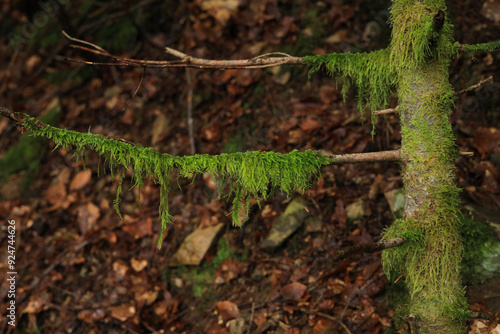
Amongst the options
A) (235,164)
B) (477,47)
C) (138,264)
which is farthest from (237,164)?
(138,264)

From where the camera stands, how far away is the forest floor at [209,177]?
331 cm

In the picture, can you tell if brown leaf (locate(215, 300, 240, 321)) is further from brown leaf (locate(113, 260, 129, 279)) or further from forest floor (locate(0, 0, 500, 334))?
brown leaf (locate(113, 260, 129, 279))

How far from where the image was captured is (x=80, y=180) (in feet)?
18.1

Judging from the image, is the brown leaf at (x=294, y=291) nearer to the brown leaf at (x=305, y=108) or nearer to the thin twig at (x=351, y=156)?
the thin twig at (x=351, y=156)

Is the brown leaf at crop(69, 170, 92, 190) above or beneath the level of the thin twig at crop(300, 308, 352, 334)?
above

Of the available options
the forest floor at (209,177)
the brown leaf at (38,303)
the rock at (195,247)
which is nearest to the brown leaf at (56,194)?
the forest floor at (209,177)

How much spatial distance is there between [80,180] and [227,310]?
11.0 ft

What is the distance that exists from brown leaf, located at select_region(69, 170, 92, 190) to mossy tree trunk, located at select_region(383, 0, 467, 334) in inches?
184

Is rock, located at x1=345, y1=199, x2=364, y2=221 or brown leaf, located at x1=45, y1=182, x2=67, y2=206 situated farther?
brown leaf, located at x1=45, y1=182, x2=67, y2=206

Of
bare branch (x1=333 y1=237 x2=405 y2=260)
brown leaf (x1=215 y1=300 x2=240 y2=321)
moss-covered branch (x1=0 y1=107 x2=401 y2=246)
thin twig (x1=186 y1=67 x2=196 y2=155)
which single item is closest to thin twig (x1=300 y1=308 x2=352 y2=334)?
brown leaf (x1=215 y1=300 x2=240 y2=321)

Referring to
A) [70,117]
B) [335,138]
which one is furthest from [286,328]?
[70,117]

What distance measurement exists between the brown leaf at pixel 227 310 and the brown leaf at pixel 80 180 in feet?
10.2

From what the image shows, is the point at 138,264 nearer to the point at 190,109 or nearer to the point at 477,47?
the point at 190,109

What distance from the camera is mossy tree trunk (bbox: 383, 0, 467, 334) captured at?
210cm
